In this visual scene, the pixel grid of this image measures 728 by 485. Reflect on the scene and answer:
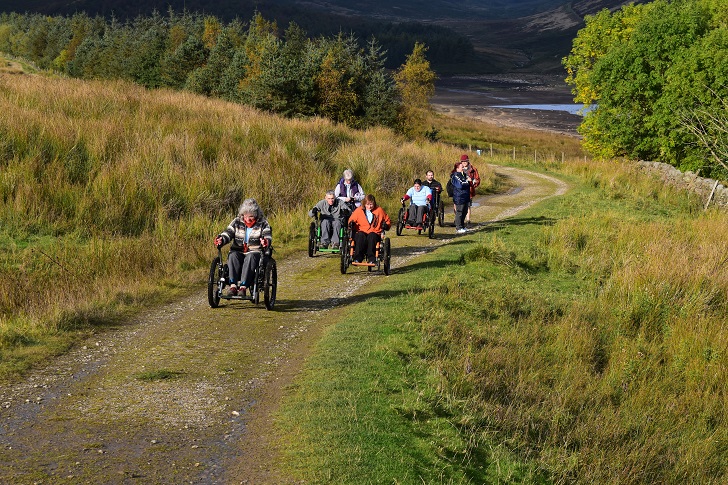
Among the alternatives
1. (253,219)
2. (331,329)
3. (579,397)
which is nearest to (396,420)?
(331,329)

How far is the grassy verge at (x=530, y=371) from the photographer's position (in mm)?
7344

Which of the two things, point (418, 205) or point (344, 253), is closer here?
point (344, 253)

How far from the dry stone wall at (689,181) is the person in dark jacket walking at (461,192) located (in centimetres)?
1601

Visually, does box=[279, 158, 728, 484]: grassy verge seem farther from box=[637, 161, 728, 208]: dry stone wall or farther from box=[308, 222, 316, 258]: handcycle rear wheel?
box=[637, 161, 728, 208]: dry stone wall

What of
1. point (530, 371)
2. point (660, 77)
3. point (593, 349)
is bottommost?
point (593, 349)

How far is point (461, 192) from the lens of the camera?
19359 mm

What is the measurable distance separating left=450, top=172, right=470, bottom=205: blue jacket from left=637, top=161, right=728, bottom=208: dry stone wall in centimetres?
1625

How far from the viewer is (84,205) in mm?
15367

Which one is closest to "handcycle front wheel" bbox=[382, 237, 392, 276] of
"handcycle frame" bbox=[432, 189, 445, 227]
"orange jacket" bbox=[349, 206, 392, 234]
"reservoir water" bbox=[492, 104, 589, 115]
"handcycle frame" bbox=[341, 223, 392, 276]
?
"handcycle frame" bbox=[341, 223, 392, 276]

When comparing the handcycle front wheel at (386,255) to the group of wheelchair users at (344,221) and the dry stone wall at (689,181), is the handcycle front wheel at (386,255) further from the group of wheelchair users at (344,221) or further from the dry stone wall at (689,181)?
the dry stone wall at (689,181)

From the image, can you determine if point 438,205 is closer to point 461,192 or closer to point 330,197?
point 461,192

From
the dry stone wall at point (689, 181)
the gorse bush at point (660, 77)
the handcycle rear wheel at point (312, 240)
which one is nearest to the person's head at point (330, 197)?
the handcycle rear wheel at point (312, 240)

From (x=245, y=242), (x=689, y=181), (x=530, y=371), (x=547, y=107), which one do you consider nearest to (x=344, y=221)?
(x=245, y=242)

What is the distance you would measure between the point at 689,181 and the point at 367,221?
25.9m
